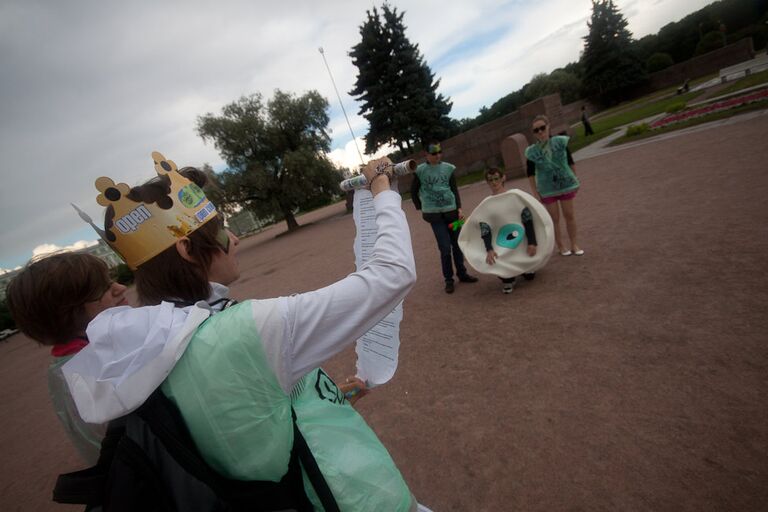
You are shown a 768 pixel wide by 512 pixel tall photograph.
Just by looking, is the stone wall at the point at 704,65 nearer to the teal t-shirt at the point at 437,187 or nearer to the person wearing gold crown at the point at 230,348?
the teal t-shirt at the point at 437,187

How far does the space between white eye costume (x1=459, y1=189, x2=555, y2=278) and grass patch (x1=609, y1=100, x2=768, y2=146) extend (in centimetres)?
1073

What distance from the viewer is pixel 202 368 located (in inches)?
34.4

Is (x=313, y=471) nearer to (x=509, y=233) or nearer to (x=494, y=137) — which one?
(x=509, y=233)

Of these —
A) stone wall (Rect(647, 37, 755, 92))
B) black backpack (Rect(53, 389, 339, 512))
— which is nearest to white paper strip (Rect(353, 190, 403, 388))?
black backpack (Rect(53, 389, 339, 512))

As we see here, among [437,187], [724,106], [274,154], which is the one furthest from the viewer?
[274,154]

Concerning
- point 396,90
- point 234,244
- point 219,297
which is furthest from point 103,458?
point 396,90

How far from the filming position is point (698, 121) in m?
11.6

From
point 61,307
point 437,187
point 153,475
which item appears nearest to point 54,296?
point 61,307

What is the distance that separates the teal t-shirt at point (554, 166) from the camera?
5.03m

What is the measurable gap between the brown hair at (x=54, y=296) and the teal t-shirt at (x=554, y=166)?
5.08m

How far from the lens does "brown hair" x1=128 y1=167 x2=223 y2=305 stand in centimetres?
115

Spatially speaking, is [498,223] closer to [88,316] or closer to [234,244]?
[234,244]

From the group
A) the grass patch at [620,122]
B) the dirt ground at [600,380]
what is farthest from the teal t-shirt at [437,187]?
the grass patch at [620,122]

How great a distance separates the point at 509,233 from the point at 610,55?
147 feet
